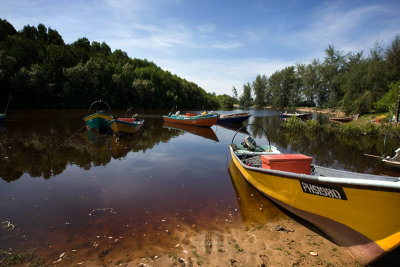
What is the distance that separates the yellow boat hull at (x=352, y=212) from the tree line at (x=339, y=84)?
26.3 metres

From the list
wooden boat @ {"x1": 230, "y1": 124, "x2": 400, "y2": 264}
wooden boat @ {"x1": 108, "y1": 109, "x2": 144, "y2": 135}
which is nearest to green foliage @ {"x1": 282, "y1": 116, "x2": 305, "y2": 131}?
wooden boat @ {"x1": 108, "y1": 109, "x2": 144, "y2": 135}

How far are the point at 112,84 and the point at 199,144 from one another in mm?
51696

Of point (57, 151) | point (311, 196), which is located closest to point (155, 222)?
point (311, 196)

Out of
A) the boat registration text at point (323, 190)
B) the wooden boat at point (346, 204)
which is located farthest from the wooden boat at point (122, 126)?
the boat registration text at point (323, 190)

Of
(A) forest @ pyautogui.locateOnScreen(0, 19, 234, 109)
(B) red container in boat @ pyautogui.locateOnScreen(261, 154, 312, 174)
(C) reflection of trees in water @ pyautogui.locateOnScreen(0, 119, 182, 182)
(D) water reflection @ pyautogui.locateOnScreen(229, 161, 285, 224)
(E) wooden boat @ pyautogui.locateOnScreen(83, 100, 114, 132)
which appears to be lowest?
(D) water reflection @ pyautogui.locateOnScreen(229, 161, 285, 224)

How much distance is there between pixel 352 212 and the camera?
13.2ft

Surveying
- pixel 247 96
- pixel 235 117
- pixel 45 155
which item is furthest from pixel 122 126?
pixel 247 96

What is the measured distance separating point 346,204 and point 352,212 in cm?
17

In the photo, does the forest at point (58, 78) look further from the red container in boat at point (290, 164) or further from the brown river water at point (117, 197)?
the red container in boat at point (290, 164)

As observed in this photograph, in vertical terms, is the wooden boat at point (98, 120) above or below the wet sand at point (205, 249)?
above

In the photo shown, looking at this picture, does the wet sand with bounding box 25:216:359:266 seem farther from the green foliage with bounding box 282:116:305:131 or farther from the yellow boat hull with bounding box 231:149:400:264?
the green foliage with bounding box 282:116:305:131

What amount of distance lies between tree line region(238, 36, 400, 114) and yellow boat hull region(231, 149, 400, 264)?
86.2ft

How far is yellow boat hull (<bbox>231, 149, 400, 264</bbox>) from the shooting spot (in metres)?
3.54

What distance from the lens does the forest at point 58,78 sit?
129ft
